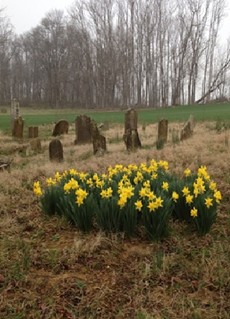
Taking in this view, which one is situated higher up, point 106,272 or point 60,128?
point 60,128

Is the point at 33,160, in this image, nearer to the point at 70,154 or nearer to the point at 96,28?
the point at 70,154

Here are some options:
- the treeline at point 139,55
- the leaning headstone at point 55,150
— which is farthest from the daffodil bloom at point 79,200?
the treeline at point 139,55

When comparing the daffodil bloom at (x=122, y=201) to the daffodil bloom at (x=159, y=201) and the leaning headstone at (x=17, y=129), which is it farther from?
the leaning headstone at (x=17, y=129)

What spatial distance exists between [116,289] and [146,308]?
33 centimetres

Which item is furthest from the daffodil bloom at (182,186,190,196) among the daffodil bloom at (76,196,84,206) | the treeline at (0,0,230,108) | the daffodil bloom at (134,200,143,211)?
the treeline at (0,0,230,108)

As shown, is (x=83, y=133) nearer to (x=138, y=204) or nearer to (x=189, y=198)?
(x=189, y=198)

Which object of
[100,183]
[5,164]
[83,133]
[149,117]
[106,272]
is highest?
[149,117]

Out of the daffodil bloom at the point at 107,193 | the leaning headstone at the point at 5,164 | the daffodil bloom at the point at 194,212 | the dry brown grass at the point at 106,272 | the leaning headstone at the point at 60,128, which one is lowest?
the dry brown grass at the point at 106,272

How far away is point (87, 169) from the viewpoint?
6859mm

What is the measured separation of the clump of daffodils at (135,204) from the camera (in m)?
3.73

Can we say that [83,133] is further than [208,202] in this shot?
Yes

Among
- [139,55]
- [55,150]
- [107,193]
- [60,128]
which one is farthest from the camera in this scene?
[139,55]

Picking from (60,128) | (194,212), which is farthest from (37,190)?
(60,128)

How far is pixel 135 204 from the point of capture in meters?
3.67
